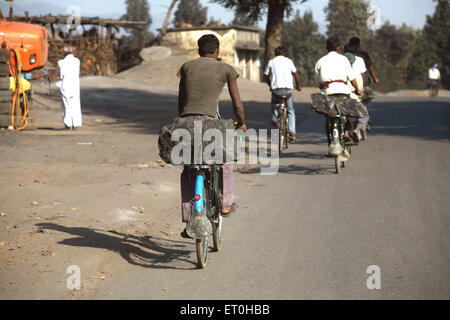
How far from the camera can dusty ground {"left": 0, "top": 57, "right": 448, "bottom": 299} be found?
19.4 feet

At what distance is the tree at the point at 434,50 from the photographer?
62.1 meters

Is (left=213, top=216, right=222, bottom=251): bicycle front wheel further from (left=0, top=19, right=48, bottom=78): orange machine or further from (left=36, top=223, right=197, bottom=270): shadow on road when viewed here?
(left=0, top=19, right=48, bottom=78): orange machine

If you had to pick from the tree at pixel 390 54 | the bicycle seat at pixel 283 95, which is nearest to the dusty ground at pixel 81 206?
the bicycle seat at pixel 283 95

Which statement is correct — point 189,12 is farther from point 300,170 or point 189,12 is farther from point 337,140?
point 337,140

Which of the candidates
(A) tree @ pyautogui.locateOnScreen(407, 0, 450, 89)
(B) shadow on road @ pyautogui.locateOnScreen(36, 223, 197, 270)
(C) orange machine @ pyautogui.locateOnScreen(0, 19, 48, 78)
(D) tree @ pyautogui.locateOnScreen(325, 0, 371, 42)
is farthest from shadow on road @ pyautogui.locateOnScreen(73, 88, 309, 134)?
(D) tree @ pyautogui.locateOnScreen(325, 0, 371, 42)

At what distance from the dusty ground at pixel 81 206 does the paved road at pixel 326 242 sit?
1.33 feet

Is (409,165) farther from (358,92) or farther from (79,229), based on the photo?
(79,229)

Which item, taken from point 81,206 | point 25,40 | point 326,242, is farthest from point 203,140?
point 25,40

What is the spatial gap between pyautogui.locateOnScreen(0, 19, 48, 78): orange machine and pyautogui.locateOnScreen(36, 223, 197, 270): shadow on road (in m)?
14.4

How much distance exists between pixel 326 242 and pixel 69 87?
39.5ft

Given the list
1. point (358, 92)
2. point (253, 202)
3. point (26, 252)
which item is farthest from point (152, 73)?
point (26, 252)

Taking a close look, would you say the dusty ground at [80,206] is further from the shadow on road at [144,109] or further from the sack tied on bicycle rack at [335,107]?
the shadow on road at [144,109]

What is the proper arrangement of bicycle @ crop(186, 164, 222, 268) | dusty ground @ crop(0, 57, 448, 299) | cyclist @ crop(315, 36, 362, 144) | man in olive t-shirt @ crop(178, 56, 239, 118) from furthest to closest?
cyclist @ crop(315, 36, 362, 144) < man in olive t-shirt @ crop(178, 56, 239, 118) < dusty ground @ crop(0, 57, 448, 299) < bicycle @ crop(186, 164, 222, 268)
